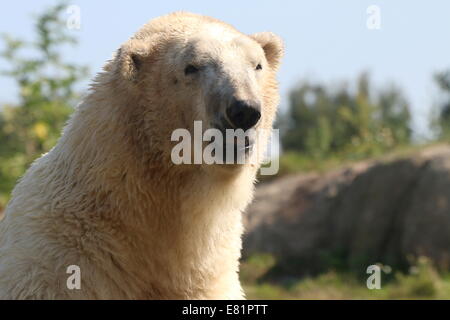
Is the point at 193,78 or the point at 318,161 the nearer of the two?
the point at 193,78

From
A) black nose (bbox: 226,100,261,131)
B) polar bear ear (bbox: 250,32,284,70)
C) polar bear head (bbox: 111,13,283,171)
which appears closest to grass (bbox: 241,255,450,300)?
polar bear ear (bbox: 250,32,284,70)

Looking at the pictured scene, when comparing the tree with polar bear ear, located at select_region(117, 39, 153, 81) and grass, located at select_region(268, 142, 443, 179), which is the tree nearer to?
grass, located at select_region(268, 142, 443, 179)

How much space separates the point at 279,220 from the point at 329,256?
1.32 meters

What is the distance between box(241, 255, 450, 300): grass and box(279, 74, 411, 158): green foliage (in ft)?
12.2

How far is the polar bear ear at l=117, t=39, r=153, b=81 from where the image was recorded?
130 inches

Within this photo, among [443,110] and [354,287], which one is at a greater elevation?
[443,110]

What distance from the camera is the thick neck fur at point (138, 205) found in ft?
10.4

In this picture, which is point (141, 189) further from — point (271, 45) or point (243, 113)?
point (271, 45)

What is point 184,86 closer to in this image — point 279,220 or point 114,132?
point 114,132

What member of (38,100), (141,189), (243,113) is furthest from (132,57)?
(38,100)

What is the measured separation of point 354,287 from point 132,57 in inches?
285

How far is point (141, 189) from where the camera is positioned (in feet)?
10.5
